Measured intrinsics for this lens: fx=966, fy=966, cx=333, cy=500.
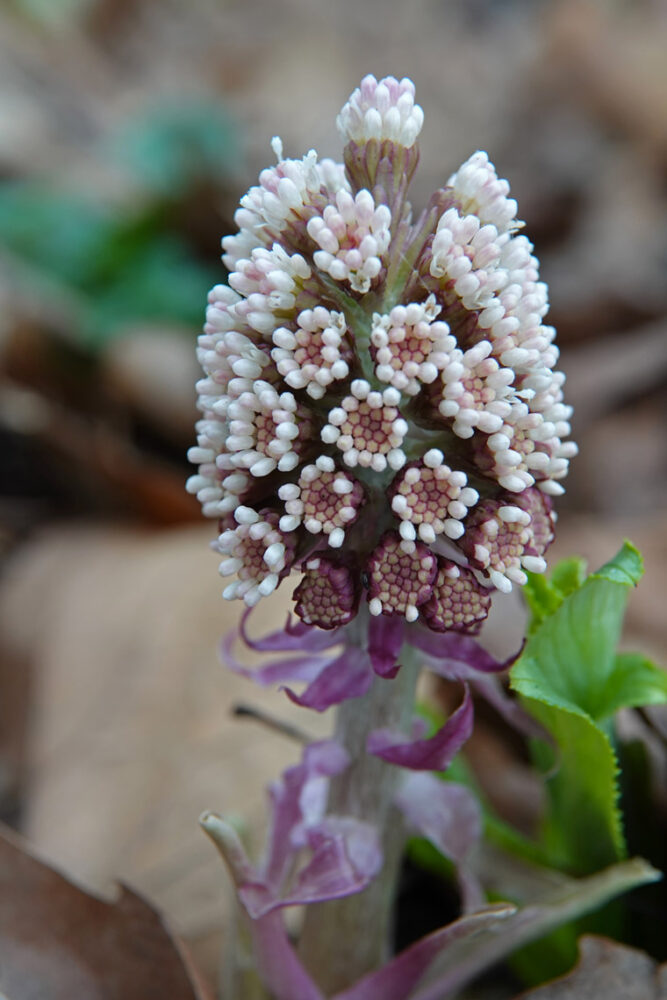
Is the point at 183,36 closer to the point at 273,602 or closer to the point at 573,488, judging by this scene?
the point at 573,488

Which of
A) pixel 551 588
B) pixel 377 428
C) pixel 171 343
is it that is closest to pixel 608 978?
pixel 551 588

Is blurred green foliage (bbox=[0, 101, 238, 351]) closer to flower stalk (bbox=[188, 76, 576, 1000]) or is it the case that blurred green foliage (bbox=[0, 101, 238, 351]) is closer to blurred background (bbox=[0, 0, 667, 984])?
blurred background (bbox=[0, 0, 667, 984])

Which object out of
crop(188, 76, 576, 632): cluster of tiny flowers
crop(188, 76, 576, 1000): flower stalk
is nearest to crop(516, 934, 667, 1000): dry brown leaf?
crop(188, 76, 576, 1000): flower stalk

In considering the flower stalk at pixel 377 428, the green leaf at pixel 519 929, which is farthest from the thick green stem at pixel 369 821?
the green leaf at pixel 519 929

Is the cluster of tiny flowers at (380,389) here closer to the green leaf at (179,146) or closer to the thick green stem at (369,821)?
the thick green stem at (369,821)

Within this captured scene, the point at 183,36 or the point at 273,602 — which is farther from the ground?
the point at 183,36

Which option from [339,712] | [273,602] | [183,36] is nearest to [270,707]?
[273,602]

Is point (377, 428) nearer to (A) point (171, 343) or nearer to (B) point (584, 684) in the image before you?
(B) point (584, 684)
